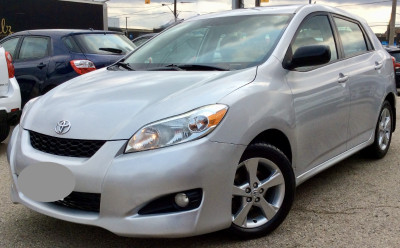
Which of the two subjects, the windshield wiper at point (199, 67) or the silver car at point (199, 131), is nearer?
the silver car at point (199, 131)

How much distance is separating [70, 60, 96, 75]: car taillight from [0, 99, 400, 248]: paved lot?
2.46 metres

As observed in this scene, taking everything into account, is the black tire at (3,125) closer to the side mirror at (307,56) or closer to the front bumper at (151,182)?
the front bumper at (151,182)

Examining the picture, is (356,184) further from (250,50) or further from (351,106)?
(250,50)

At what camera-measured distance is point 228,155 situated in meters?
2.50

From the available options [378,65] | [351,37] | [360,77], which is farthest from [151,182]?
[378,65]

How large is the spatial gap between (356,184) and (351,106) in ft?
2.47

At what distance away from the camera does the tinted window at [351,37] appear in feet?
13.4

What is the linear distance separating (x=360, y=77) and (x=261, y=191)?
1.82 meters

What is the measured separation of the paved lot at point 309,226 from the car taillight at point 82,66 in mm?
2463

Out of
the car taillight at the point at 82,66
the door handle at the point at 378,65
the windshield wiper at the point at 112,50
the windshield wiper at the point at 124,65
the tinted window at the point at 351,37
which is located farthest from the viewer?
the windshield wiper at the point at 112,50

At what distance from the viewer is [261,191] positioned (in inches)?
111

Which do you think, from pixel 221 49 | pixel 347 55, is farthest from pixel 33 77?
pixel 347 55

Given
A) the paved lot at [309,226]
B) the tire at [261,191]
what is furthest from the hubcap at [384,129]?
the tire at [261,191]

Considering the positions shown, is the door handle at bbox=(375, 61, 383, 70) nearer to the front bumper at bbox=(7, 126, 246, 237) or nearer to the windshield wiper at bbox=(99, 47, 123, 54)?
the front bumper at bbox=(7, 126, 246, 237)
